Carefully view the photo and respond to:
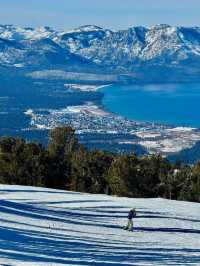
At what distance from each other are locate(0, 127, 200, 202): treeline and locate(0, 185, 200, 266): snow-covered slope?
12687 mm

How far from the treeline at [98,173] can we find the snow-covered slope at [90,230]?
1269cm

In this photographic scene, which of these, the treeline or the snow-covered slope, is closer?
the snow-covered slope

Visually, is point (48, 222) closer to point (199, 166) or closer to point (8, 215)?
point (8, 215)

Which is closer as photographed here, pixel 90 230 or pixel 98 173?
pixel 90 230

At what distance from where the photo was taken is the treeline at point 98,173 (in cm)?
7369

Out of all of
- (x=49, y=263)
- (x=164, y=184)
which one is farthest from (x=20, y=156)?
(x=49, y=263)

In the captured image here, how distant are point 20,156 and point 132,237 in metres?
38.0

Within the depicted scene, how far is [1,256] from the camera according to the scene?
2988 cm

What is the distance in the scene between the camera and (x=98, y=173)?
7962 cm

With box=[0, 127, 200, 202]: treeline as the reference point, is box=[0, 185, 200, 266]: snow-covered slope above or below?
above

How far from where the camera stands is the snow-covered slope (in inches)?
1324

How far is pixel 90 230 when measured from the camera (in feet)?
144

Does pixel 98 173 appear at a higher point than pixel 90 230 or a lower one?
lower

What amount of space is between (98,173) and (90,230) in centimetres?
3582
